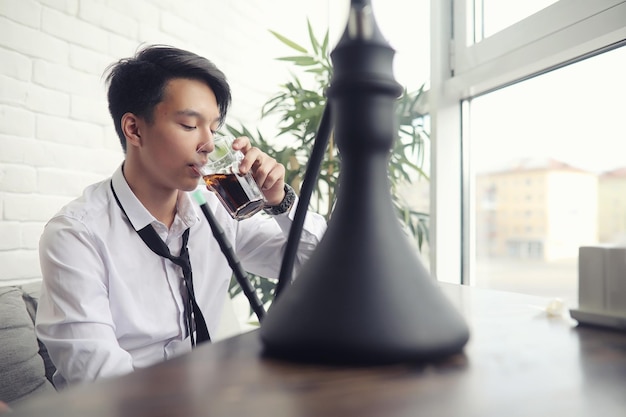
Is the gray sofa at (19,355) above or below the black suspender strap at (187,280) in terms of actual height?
below

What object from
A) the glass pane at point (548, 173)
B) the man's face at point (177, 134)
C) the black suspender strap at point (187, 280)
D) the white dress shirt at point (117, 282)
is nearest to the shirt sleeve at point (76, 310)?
the white dress shirt at point (117, 282)

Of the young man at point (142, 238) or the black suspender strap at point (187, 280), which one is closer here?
the young man at point (142, 238)

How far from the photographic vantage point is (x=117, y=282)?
1.36 meters

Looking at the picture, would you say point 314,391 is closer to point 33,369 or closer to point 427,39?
point 33,369

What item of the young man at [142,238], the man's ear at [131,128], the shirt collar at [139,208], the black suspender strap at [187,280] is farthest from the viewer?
the man's ear at [131,128]

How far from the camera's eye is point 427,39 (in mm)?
2250

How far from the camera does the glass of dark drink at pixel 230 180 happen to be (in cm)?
135

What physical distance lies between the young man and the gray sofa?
0.53 ft

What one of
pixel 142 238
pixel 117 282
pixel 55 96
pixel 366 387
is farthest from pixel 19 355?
pixel 366 387

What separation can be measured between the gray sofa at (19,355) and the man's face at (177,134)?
559 millimetres

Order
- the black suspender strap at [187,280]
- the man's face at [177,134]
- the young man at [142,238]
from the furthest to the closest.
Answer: the man's face at [177,134] → the black suspender strap at [187,280] → the young man at [142,238]

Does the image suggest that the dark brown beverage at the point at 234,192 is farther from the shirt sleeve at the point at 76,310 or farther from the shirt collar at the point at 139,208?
the shirt sleeve at the point at 76,310

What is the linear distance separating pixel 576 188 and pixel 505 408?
1746 mm

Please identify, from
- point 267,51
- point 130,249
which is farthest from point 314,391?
point 267,51
